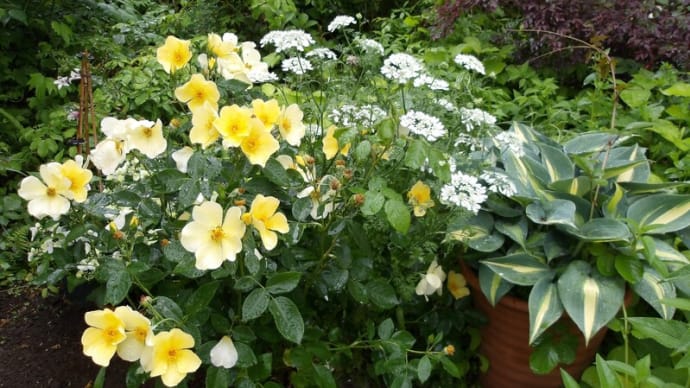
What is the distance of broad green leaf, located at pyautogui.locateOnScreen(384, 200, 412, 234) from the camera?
1160 millimetres

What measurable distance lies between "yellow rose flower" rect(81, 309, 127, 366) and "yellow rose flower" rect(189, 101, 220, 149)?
0.34 meters

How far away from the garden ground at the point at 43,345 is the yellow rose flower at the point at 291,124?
0.88m

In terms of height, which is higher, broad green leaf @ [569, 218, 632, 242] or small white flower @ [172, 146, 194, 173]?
small white flower @ [172, 146, 194, 173]

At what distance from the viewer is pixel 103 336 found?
0.96m

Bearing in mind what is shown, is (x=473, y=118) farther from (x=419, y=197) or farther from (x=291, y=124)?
(x=291, y=124)

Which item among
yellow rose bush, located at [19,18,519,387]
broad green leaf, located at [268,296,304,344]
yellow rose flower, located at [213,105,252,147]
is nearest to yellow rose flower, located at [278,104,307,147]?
yellow rose bush, located at [19,18,519,387]

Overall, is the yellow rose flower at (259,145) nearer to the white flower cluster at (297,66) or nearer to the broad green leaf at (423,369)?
the white flower cluster at (297,66)

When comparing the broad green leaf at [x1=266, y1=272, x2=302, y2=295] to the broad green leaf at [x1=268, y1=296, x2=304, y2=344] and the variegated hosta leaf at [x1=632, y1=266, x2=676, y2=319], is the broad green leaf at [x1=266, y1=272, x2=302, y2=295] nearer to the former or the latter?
the broad green leaf at [x1=268, y1=296, x2=304, y2=344]

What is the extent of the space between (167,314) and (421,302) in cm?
78

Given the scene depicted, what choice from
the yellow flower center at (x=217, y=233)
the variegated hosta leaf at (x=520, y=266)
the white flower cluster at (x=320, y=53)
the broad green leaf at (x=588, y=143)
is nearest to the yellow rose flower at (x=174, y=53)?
the white flower cluster at (x=320, y=53)

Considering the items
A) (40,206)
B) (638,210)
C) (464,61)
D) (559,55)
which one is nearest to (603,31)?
(559,55)

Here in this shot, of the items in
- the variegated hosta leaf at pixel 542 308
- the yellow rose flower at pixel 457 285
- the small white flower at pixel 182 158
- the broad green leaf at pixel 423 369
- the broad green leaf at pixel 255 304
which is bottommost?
the yellow rose flower at pixel 457 285

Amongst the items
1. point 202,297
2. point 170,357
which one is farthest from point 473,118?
point 170,357

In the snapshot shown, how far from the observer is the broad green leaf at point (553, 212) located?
1.41 meters
